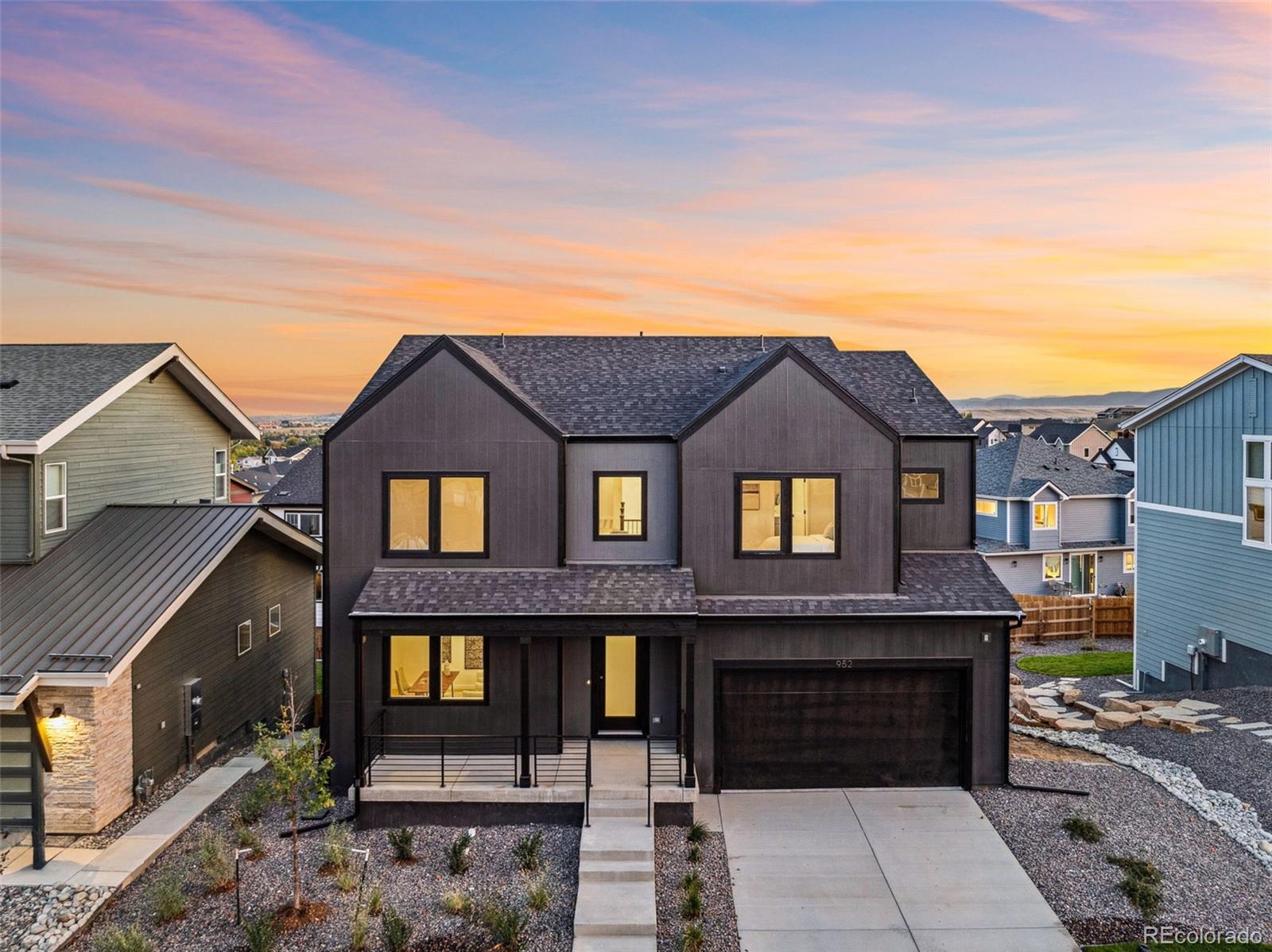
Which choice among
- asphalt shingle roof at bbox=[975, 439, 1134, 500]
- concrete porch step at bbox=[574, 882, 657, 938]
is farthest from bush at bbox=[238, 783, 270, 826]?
asphalt shingle roof at bbox=[975, 439, 1134, 500]

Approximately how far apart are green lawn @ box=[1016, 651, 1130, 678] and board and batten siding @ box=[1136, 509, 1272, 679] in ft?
5.12

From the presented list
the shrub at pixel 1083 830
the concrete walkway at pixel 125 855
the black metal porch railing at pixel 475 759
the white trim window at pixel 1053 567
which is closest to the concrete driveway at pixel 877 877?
the shrub at pixel 1083 830

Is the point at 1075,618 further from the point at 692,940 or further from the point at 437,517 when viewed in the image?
the point at 437,517

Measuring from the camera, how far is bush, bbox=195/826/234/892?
8414mm

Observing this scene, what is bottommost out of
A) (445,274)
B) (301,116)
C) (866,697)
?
(866,697)

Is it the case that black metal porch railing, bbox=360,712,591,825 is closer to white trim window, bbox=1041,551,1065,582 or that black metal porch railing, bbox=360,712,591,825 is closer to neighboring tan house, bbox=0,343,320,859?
neighboring tan house, bbox=0,343,320,859

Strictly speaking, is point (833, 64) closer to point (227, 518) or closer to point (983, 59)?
point (983, 59)

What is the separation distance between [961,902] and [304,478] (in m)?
28.9

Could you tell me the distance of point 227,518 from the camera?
43.2 ft

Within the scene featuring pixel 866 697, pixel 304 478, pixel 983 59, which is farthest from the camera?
pixel 304 478

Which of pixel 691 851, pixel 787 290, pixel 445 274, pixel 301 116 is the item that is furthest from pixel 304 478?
pixel 691 851

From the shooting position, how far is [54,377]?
1330cm

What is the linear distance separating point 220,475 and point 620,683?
40.8ft

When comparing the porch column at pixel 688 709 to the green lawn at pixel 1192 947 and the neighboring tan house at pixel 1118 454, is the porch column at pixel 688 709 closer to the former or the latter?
the green lawn at pixel 1192 947
